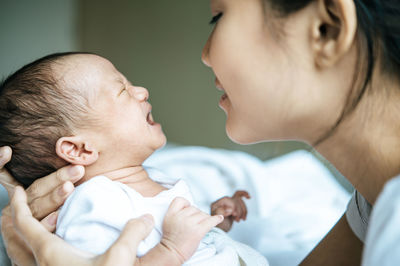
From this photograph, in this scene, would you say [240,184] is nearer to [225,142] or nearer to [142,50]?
[225,142]

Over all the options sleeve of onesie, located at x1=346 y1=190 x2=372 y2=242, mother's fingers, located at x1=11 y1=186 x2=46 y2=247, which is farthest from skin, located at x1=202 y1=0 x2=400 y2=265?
mother's fingers, located at x1=11 y1=186 x2=46 y2=247

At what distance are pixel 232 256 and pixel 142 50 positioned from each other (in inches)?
74.9

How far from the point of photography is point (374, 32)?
65cm

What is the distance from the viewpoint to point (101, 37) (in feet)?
8.58

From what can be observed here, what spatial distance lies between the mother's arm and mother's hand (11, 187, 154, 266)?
511 mm

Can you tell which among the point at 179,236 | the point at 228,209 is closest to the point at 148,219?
the point at 179,236

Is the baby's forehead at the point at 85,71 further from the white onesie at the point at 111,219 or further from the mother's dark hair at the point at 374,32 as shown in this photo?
the mother's dark hair at the point at 374,32

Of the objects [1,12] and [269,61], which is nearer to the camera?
[269,61]

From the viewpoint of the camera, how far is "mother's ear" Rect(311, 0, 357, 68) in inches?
23.6

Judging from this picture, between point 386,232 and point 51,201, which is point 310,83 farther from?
point 51,201

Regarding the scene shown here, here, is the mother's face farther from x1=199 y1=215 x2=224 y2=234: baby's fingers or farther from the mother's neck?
x1=199 y1=215 x2=224 y2=234: baby's fingers

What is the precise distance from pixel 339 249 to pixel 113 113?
2.27 ft

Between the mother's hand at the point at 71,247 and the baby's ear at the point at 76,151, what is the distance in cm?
18

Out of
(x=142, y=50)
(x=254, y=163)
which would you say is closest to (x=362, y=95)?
(x=254, y=163)
